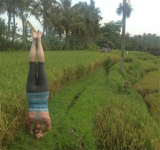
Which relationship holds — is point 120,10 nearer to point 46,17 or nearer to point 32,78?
point 32,78

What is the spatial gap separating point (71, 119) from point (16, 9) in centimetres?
2012

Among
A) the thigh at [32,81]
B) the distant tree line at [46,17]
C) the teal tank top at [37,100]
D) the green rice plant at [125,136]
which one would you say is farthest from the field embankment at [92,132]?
the distant tree line at [46,17]

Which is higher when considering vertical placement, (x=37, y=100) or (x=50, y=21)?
(x=50, y=21)

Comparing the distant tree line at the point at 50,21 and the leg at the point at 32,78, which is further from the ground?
the distant tree line at the point at 50,21

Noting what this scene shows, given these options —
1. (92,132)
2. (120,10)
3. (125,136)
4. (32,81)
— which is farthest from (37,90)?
(120,10)

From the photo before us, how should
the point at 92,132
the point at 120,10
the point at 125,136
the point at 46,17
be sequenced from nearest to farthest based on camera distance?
the point at 125,136, the point at 92,132, the point at 120,10, the point at 46,17

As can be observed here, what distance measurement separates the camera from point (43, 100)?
259cm

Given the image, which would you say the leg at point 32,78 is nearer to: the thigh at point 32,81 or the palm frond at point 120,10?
the thigh at point 32,81

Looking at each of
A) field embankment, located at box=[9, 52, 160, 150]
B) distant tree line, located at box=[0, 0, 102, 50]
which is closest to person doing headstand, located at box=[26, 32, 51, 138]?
field embankment, located at box=[9, 52, 160, 150]

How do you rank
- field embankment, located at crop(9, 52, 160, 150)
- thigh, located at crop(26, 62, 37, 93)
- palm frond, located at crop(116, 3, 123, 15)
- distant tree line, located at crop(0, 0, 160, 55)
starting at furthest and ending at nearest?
distant tree line, located at crop(0, 0, 160, 55) < palm frond, located at crop(116, 3, 123, 15) < field embankment, located at crop(9, 52, 160, 150) < thigh, located at crop(26, 62, 37, 93)

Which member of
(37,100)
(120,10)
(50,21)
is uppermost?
(50,21)

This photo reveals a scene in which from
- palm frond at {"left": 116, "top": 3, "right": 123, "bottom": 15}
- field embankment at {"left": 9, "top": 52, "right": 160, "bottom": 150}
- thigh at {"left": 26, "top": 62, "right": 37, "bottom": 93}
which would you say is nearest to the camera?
thigh at {"left": 26, "top": 62, "right": 37, "bottom": 93}

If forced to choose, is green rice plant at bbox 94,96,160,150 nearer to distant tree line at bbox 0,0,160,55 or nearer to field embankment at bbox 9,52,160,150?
field embankment at bbox 9,52,160,150

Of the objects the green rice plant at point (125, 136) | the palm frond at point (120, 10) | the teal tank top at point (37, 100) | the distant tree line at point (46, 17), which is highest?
the distant tree line at point (46, 17)
